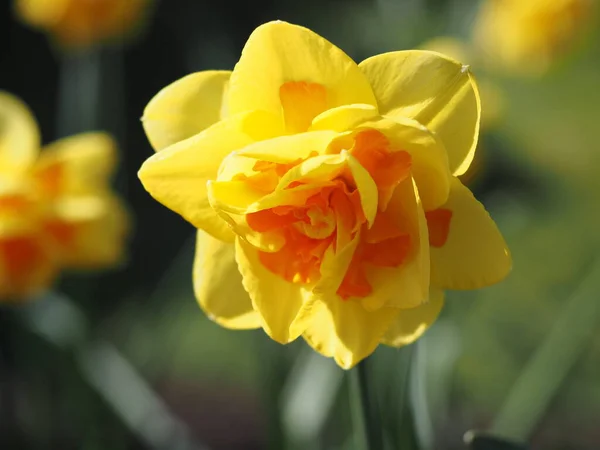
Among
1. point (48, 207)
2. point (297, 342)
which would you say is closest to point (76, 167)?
point (48, 207)

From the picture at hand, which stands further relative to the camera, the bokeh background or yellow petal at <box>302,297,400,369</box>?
the bokeh background

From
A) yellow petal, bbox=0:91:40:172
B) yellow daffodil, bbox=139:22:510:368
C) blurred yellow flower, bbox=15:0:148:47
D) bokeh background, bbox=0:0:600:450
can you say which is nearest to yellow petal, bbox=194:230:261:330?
yellow daffodil, bbox=139:22:510:368

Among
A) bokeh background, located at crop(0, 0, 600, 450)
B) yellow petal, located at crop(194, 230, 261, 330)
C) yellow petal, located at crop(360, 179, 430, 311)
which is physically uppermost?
yellow petal, located at crop(360, 179, 430, 311)

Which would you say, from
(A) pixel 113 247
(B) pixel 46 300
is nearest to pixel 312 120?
(A) pixel 113 247

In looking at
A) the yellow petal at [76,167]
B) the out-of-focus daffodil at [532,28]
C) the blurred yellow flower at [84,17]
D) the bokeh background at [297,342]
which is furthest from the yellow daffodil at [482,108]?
the blurred yellow flower at [84,17]

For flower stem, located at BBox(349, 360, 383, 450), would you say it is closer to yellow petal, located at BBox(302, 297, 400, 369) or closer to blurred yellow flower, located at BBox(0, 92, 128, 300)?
yellow petal, located at BBox(302, 297, 400, 369)

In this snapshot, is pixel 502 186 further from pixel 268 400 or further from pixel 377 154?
pixel 377 154
